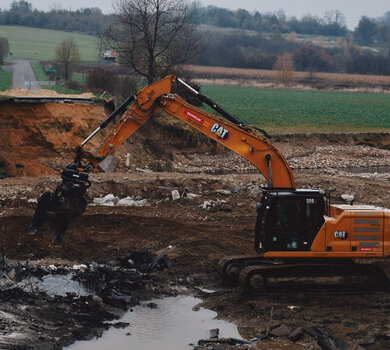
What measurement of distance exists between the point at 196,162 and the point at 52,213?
1993 centimetres

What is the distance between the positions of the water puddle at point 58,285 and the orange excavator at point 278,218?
3.88 ft

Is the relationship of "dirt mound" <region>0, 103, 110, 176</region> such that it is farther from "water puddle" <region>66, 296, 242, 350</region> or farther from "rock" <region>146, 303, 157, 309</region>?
"water puddle" <region>66, 296, 242, 350</region>

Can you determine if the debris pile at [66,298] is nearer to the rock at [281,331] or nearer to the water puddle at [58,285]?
the water puddle at [58,285]

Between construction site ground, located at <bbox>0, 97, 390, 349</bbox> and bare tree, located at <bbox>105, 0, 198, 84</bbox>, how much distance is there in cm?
408

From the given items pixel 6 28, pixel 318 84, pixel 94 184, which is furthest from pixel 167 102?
pixel 6 28

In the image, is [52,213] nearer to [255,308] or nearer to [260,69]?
[255,308]

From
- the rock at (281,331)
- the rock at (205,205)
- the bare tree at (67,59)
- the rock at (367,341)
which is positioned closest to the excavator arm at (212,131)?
the rock at (281,331)

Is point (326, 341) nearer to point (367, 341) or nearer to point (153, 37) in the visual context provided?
point (367, 341)

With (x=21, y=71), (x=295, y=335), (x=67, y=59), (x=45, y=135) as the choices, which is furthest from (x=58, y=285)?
(x=21, y=71)

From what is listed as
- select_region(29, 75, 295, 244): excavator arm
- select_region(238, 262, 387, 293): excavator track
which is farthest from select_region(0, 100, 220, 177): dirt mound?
select_region(238, 262, 387, 293): excavator track

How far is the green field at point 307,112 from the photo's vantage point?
148 feet

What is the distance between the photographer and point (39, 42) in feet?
410

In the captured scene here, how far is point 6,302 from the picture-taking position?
13.1 m

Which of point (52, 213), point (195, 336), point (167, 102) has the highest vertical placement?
point (167, 102)
